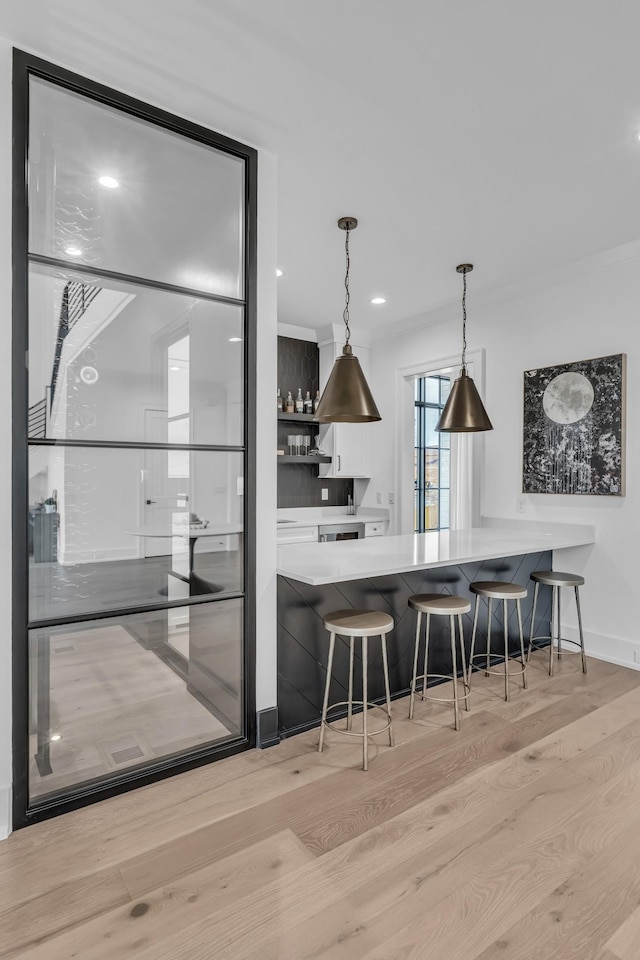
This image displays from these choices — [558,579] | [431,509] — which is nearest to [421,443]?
[431,509]

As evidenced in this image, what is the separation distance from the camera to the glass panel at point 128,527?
6.50ft

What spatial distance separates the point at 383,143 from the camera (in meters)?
2.42

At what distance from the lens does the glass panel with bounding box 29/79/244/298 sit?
1.96 metres

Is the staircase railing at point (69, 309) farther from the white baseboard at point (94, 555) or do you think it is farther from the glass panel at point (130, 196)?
the white baseboard at point (94, 555)

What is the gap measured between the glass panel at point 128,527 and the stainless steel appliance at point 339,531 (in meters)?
2.48

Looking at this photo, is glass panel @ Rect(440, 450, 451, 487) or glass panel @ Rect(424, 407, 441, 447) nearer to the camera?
glass panel @ Rect(424, 407, 441, 447)

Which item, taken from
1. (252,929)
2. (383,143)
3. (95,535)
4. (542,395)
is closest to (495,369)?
(542,395)

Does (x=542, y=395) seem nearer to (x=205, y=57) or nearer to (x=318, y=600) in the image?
(x=318, y=600)

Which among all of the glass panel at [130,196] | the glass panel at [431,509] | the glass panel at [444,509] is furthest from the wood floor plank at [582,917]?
the glass panel at [444,509]

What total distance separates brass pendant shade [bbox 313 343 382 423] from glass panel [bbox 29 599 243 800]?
1100mm

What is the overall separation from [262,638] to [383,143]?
2.35 meters

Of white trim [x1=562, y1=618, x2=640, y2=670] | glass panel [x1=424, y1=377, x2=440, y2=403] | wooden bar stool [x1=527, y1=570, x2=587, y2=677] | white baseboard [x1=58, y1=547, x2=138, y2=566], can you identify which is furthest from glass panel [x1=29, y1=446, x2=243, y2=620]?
glass panel [x1=424, y1=377, x2=440, y2=403]

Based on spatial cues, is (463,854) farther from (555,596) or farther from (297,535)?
(297,535)

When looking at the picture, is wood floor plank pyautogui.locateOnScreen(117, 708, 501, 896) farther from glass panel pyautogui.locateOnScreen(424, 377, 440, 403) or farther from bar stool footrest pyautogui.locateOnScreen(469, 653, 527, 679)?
glass panel pyautogui.locateOnScreen(424, 377, 440, 403)
